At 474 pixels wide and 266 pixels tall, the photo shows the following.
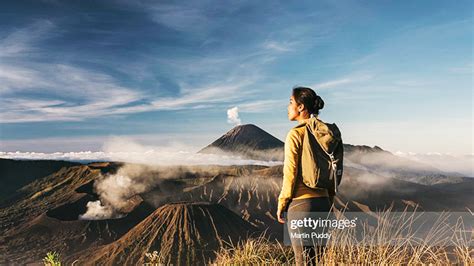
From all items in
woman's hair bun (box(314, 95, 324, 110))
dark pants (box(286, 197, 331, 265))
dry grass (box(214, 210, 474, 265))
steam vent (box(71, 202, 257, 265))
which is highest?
woman's hair bun (box(314, 95, 324, 110))

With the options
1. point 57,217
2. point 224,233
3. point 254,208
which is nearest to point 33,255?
point 57,217

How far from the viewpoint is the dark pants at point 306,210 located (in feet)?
12.4

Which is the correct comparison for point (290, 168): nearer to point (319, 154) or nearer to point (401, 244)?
point (319, 154)

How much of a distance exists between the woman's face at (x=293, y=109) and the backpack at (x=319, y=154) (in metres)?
0.18

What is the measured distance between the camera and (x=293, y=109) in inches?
158

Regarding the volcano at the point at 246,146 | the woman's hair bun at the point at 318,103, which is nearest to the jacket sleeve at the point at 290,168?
the woman's hair bun at the point at 318,103

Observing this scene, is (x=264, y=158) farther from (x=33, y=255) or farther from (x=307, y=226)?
(x=307, y=226)

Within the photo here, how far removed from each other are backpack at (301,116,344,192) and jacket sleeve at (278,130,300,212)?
0.08 metres

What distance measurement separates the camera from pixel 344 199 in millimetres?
162750

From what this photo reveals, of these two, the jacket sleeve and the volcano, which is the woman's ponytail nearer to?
the jacket sleeve

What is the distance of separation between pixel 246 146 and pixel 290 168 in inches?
7352

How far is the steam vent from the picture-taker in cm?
11612

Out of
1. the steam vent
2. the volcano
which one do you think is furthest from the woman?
the volcano

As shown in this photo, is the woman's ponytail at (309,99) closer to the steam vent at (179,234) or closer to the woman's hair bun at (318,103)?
the woman's hair bun at (318,103)
